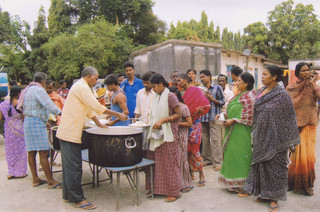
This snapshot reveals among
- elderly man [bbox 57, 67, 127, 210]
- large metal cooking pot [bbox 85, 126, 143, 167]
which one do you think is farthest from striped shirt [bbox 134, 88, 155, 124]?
large metal cooking pot [bbox 85, 126, 143, 167]

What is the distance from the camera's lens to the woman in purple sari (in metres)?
5.24

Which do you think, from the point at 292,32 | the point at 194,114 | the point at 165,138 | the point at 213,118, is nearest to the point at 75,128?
the point at 165,138

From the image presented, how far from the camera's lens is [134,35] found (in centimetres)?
2795

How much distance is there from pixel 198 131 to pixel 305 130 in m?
1.59

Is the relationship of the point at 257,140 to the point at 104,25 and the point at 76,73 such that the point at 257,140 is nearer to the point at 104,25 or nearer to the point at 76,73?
the point at 76,73

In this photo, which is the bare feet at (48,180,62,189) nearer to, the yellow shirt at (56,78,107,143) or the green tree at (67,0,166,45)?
the yellow shirt at (56,78,107,143)

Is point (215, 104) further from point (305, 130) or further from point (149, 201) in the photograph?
point (149, 201)

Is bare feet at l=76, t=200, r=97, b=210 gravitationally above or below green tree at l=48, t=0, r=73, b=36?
below

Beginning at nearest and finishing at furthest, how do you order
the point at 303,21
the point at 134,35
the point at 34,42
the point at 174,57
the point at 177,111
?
the point at 177,111 → the point at 174,57 → the point at 303,21 → the point at 34,42 → the point at 134,35

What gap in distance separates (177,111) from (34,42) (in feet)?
79.5

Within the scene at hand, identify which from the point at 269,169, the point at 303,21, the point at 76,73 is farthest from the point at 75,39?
the point at 269,169

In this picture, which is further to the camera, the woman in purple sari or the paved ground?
the woman in purple sari

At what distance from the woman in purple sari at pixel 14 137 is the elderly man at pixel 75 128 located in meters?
1.99

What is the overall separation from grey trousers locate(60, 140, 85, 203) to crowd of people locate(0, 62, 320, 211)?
0.01 m
